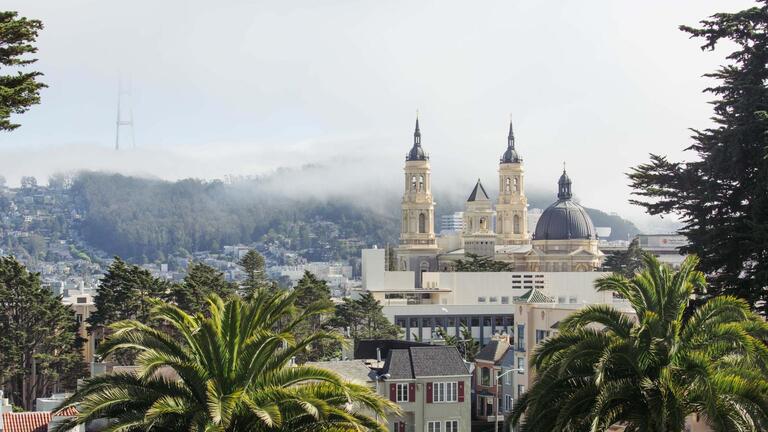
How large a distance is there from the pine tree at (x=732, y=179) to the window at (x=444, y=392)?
78.2 feet

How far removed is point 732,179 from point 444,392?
2792 cm

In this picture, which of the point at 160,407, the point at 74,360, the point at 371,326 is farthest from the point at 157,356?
the point at 371,326

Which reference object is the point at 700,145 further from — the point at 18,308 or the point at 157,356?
the point at 18,308

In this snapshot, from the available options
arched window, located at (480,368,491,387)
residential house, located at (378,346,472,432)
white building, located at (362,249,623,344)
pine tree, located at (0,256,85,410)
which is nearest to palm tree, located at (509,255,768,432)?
residential house, located at (378,346,472,432)

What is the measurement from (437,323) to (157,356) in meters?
124

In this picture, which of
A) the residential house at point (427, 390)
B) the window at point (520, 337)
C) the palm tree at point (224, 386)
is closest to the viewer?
the palm tree at point (224, 386)

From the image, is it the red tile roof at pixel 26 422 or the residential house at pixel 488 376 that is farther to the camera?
the residential house at pixel 488 376

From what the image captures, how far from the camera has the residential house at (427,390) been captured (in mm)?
68562

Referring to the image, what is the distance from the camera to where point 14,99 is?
1209 inches

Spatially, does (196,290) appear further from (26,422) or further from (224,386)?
(224,386)

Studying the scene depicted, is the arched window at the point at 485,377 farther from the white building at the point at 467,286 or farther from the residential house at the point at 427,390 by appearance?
the white building at the point at 467,286

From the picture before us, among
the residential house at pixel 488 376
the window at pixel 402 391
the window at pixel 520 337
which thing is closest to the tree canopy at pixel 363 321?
the residential house at pixel 488 376

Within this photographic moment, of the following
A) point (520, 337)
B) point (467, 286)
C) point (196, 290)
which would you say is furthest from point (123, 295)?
point (467, 286)

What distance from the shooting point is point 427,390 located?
68875mm
